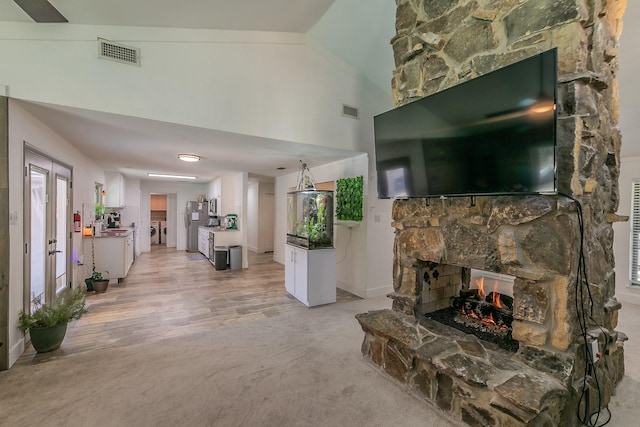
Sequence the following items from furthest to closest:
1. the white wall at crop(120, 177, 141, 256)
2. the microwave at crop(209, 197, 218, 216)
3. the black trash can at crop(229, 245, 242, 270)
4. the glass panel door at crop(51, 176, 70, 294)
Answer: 1. the microwave at crop(209, 197, 218, 216)
2. the white wall at crop(120, 177, 141, 256)
3. the black trash can at crop(229, 245, 242, 270)
4. the glass panel door at crop(51, 176, 70, 294)

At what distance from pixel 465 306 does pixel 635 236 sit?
12.4 ft

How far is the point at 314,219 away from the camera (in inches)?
179

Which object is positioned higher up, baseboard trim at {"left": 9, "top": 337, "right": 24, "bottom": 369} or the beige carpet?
baseboard trim at {"left": 9, "top": 337, "right": 24, "bottom": 369}

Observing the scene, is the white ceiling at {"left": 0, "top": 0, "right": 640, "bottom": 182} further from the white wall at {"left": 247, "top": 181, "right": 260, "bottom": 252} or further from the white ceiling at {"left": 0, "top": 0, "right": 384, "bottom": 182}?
the white wall at {"left": 247, "top": 181, "right": 260, "bottom": 252}

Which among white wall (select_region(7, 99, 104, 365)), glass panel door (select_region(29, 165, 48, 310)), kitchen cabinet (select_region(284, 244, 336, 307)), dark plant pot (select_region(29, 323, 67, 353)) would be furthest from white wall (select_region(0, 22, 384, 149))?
dark plant pot (select_region(29, 323, 67, 353))

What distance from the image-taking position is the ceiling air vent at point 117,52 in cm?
271

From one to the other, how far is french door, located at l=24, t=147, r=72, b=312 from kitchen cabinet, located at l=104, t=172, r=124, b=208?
3434mm

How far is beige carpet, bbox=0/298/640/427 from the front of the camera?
2.00 metres

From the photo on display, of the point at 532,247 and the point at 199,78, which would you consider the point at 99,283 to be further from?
the point at 532,247

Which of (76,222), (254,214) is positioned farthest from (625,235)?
(76,222)

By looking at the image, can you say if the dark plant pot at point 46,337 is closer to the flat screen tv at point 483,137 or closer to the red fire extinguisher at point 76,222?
the red fire extinguisher at point 76,222

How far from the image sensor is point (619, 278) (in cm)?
459

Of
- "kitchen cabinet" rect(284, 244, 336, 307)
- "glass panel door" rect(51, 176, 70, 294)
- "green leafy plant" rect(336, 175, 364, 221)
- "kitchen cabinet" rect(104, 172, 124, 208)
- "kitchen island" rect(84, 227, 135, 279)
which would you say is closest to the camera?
"glass panel door" rect(51, 176, 70, 294)

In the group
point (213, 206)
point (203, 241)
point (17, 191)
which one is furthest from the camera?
point (213, 206)
